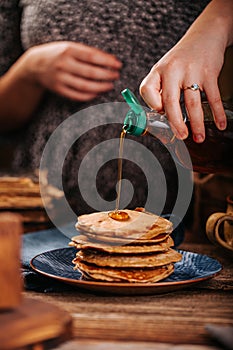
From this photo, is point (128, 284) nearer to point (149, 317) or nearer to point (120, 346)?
point (149, 317)

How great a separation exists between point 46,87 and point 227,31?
702 mm

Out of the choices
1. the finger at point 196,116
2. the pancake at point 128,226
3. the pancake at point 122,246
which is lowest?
the pancake at point 122,246

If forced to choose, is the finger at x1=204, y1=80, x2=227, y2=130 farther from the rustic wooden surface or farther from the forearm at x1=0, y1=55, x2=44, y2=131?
the forearm at x1=0, y1=55, x2=44, y2=131

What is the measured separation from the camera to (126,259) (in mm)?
948

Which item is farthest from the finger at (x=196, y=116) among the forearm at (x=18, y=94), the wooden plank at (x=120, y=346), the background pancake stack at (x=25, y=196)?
the forearm at (x=18, y=94)

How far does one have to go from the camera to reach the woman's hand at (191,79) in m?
1.03

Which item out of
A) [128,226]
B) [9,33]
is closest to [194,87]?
[128,226]

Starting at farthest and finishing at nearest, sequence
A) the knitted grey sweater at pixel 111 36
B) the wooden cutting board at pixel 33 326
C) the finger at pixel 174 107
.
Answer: the knitted grey sweater at pixel 111 36 < the finger at pixel 174 107 < the wooden cutting board at pixel 33 326

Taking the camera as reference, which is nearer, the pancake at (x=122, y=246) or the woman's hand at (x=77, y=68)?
the pancake at (x=122, y=246)

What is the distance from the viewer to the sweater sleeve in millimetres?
1742

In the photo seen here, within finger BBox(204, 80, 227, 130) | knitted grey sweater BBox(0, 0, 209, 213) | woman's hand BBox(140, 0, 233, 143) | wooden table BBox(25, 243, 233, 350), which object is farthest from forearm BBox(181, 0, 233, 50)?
wooden table BBox(25, 243, 233, 350)

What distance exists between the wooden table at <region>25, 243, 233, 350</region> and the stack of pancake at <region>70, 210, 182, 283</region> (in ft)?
0.12

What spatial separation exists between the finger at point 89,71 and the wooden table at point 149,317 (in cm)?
74

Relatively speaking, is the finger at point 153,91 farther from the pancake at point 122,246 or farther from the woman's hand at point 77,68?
the woman's hand at point 77,68
